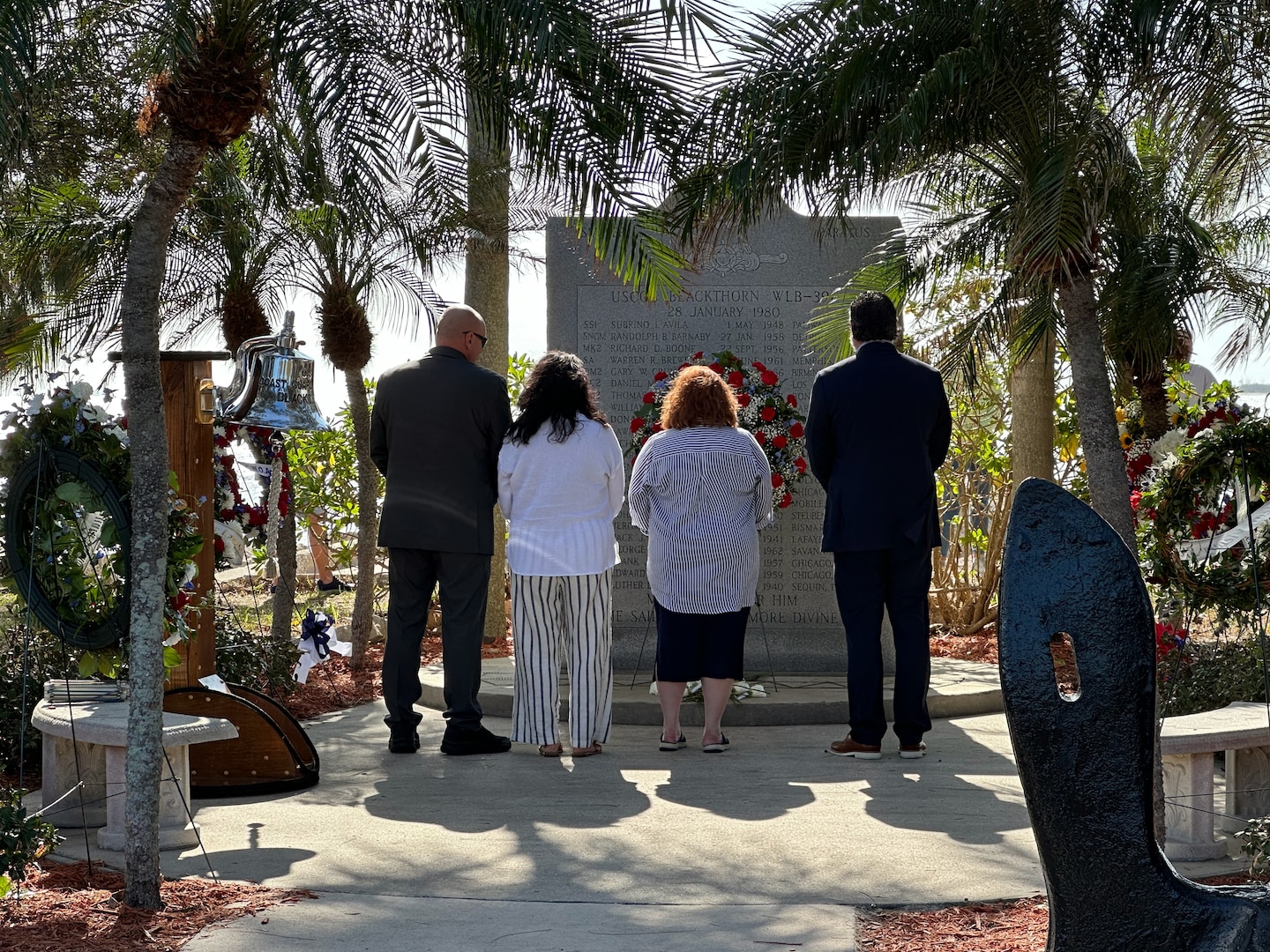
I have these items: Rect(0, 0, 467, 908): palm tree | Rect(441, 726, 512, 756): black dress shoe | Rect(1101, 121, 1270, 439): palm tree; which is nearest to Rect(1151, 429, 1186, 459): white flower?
Rect(1101, 121, 1270, 439): palm tree

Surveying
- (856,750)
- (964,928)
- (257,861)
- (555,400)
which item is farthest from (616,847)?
(555,400)

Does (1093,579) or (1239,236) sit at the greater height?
(1239,236)

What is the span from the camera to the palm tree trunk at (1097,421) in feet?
14.8

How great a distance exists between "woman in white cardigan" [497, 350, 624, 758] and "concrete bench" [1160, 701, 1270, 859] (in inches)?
107

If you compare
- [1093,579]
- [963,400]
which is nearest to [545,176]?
[1093,579]

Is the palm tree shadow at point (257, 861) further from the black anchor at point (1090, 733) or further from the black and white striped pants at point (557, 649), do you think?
the black anchor at point (1090, 733)

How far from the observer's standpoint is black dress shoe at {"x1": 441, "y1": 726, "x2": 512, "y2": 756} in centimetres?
671

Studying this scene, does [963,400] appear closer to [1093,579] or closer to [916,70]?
[916,70]

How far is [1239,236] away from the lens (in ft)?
32.6

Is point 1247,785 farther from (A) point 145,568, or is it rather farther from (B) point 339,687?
(B) point 339,687

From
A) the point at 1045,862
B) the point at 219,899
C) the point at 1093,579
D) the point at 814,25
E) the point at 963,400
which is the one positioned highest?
the point at 814,25

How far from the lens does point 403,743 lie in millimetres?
6773

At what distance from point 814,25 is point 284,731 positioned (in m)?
3.67

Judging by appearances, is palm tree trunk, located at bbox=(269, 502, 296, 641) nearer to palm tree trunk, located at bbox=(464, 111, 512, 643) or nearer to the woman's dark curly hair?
palm tree trunk, located at bbox=(464, 111, 512, 643)
